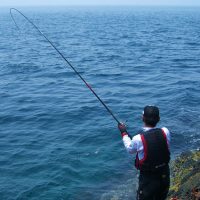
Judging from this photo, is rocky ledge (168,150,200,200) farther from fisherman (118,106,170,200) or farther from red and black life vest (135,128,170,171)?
red and black life vest (135,128,170,171)

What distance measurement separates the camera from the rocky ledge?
354 inches

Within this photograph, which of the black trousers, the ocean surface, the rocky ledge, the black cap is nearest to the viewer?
the black cap

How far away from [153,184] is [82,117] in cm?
1343

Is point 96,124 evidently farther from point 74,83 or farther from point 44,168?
point 74,83

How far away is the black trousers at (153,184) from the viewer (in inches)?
276

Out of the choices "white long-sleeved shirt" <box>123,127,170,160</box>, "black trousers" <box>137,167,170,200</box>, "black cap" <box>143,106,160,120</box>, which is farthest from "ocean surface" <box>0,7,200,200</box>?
"black cap" <box>143,106,160,120</box>

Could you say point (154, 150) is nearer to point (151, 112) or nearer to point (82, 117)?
point (151, 112)

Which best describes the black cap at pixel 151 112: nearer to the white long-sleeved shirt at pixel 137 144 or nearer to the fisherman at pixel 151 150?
the fisherman at pixel 151 150

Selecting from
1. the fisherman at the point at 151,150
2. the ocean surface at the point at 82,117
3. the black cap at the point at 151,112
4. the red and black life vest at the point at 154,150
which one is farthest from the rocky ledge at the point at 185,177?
the black cap at the point at 151,112

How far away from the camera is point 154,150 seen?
674 cm

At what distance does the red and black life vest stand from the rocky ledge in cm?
222

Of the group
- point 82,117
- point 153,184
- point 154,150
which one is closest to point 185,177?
point 153,184

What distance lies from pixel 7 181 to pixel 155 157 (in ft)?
27.1

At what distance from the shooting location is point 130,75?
29.6 m
